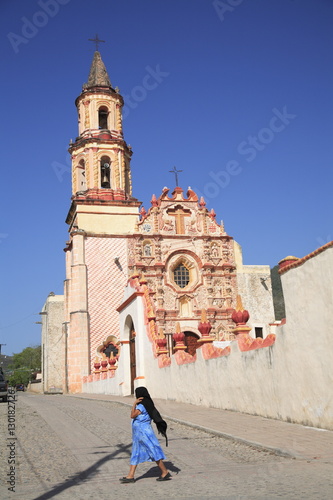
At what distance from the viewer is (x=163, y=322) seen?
95.4 feet

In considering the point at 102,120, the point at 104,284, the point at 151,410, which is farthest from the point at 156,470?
the point at 102,120

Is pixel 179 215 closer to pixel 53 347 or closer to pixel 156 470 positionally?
pixel 53 347

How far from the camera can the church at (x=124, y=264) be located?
29.1 metres

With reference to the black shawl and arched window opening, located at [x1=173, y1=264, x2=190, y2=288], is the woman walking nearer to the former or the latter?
the black shawl

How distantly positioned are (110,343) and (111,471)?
22336 mm

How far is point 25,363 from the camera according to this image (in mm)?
85188

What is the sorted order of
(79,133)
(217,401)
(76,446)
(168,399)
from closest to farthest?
(76,446)
(217,401)
(168,399)
(79,133)

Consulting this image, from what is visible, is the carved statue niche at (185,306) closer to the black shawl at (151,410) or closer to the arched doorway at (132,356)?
the arched doorway at (132,356)

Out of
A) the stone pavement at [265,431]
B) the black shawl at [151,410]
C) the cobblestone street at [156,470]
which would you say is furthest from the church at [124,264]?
the black shawl at [151,410]

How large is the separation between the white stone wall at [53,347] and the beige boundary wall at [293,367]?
2104 cm

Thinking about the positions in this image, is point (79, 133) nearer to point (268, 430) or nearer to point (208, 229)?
point (208, 229)

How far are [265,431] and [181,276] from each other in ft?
72.0

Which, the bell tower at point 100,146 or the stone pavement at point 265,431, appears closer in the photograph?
the stone pavement at point 265,431

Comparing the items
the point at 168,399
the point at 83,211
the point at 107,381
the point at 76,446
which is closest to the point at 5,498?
the point at 76,446
